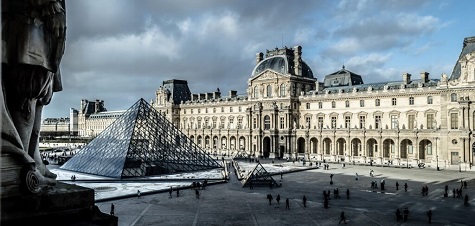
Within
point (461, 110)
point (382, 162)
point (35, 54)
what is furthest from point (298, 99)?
point (35, 54)

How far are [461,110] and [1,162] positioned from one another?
4714 cm

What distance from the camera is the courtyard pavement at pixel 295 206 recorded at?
62.7ft

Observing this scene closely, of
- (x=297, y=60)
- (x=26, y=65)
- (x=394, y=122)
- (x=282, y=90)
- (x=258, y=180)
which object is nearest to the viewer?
(x=26, y=65)

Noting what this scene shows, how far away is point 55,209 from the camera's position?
13.7ft

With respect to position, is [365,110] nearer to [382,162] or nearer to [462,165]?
[382,162]

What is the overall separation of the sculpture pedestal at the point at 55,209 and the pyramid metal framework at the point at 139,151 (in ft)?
100

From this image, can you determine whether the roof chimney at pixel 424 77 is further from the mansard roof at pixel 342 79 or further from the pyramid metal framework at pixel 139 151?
the pyramid metal framework at pixel 139 151

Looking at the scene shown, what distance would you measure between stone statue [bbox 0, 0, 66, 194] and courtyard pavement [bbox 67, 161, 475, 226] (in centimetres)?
1502

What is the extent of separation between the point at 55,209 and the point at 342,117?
53.7 m

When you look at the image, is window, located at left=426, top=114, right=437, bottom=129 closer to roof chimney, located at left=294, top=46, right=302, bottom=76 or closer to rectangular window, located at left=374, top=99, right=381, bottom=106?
rectangular window, located at left=374, top=99, right=381, bottom=106

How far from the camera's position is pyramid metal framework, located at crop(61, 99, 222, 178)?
36.3 m

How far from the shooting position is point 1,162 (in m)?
3.74

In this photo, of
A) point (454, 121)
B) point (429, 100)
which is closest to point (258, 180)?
point (454, 121)

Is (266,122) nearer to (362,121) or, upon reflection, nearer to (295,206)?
(362,121)
